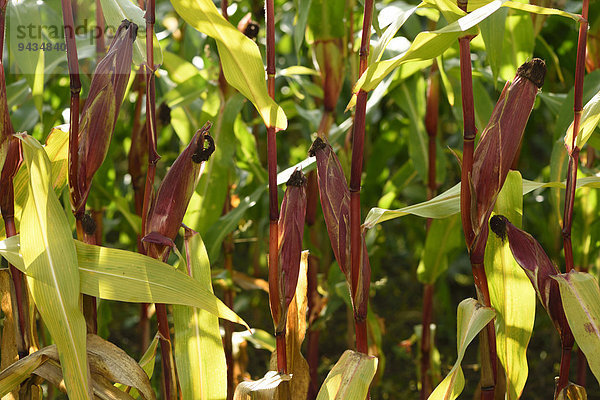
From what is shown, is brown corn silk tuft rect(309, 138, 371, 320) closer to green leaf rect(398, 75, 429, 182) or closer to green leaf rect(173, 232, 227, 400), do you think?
green leaf rect(173, 232, 227, 400)

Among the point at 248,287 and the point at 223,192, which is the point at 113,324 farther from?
the point at 223,192

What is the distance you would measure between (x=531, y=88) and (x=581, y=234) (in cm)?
57

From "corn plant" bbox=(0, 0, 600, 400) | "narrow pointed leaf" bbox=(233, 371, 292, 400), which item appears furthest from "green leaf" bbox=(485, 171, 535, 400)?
"narrow pointed leaf" bbox=(233, 371, 292, 400)

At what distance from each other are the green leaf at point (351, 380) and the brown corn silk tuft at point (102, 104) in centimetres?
31

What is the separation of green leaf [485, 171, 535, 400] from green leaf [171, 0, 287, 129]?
0.84 ft

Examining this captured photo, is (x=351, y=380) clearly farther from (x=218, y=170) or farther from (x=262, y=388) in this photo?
(x=218, y=170)

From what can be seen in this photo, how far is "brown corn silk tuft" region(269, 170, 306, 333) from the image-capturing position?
24.0 inches

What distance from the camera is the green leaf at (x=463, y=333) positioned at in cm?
58

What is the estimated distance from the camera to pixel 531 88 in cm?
58

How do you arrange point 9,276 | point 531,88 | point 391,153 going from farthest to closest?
point 391,153, point 9,276, point 531,88

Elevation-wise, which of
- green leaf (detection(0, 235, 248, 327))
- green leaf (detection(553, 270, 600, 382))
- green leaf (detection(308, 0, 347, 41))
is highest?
green leaf (detection(308, 0, 347, 41))

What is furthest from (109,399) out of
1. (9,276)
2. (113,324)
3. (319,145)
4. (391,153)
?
(113,324)

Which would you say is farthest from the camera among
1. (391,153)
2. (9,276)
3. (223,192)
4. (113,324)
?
(113,324)

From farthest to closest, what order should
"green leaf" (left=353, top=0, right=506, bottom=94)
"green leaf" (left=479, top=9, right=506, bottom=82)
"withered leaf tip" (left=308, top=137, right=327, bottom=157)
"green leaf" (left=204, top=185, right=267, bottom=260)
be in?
"green leaf" (left=204, top=185, right=267, bottom=260) → "green leaf" (left=479, top=9, right=506, bottom=82) → "withered leaf tip" (left=308, top=137, right=327, bottom=157) → "green leaf" (left=353, top=0, right=506, bottom=94)
